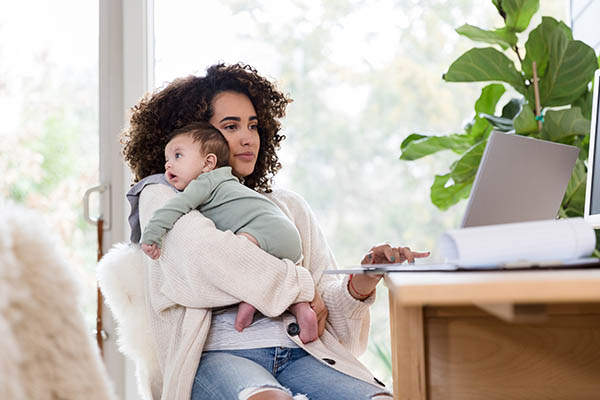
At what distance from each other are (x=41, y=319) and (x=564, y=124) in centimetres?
177

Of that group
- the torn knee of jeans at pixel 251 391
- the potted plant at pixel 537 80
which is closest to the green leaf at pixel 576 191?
the potted plant at pixel 537 80

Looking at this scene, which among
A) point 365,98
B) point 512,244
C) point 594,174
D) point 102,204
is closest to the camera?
point 512,244

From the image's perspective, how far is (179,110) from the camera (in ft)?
5.46

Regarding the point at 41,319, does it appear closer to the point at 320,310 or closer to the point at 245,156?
the point at 320,310

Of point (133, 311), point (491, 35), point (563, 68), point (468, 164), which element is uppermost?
point (491, 35)

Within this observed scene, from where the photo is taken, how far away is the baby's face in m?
1.52

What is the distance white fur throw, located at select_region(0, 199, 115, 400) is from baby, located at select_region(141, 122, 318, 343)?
2.28ft

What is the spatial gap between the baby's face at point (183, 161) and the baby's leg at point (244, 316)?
1.23ft

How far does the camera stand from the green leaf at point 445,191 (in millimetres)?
2160

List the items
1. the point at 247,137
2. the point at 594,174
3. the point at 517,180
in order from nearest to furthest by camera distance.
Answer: the point at 517,180
the point at 594,174
the point at 247,137

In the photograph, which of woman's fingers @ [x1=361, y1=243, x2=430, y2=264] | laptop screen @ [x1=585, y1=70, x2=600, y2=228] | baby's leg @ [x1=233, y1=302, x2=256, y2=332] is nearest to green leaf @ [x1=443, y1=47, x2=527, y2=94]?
laptop screen @ [x1=585, y1=70, x2=600, y2=228]

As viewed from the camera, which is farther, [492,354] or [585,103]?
[585,103]

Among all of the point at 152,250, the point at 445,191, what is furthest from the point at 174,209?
the point at 445,191

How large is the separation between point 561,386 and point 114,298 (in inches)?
40.1
